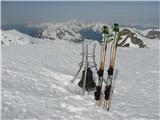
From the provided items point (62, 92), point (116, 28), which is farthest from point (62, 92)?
point (116, 28)

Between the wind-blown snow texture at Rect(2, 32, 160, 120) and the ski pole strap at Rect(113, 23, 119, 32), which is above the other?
the ski pole strap at Rect(113, 23, 119, 32)

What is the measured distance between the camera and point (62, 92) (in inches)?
550

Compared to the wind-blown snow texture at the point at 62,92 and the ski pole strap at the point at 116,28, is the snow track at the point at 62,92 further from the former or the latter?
the ski pole strap at the point at 116,28

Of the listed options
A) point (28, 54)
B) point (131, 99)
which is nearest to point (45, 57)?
point (28, 54)

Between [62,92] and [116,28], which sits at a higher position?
[116,28]

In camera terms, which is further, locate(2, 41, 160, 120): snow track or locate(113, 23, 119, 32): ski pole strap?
locate(113, 23, 119, 32): ski pole strap

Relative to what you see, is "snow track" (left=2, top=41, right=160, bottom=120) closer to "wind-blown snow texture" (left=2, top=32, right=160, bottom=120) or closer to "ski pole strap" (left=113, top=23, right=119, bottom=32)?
"wind-blown snow texture" (left=2, top=32, right=160, bottom=120)

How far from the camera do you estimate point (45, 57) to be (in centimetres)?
2155

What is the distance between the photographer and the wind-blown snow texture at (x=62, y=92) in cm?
1133

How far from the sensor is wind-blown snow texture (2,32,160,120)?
11.3m

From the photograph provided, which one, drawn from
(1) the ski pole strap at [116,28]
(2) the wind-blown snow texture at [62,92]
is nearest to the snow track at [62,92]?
(2) the wind-blown snow texture at [62,92]

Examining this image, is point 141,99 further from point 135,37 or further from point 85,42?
point 135,37

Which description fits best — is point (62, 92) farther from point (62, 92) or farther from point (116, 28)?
point (116, 28)

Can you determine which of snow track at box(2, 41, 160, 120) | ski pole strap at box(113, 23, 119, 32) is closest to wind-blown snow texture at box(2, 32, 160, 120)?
snow track at box(2, 41, 160, 120)
